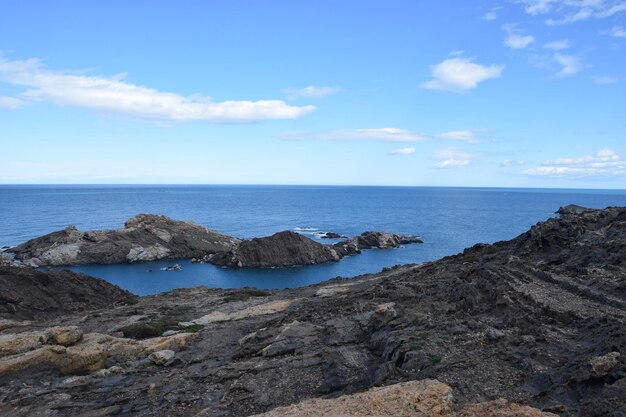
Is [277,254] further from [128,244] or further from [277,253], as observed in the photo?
[128,244]

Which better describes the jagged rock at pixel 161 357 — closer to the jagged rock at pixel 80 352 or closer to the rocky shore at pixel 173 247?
the jagged rock at pixel 80 352

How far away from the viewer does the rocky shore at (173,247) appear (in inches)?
3688

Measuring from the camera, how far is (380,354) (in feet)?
67.6

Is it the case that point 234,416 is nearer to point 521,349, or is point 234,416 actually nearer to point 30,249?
point 521,349

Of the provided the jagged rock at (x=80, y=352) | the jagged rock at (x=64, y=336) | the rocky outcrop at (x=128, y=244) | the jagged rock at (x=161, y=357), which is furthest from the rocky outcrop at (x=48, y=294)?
the rocky outcrop at (x=128, y=244)

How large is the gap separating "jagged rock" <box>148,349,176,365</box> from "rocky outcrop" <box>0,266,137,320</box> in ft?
67.2

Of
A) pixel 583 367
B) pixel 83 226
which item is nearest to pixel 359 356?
pixel 583 367

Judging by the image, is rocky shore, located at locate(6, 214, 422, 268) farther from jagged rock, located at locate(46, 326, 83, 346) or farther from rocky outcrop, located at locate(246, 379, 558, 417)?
rocky outcrop, located at locate(246, 379, 558, 417)

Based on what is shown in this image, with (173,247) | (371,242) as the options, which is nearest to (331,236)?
(371,242)

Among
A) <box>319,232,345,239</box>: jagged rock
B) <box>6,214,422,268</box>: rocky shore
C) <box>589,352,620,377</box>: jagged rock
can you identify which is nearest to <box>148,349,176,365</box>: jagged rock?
<box>589,352,620,377</box>: jagged rock

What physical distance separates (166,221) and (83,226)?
5708cm

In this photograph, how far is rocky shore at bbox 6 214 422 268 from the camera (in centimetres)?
9369

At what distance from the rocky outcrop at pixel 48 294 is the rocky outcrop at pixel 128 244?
169ft

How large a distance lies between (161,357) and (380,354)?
11322mm
